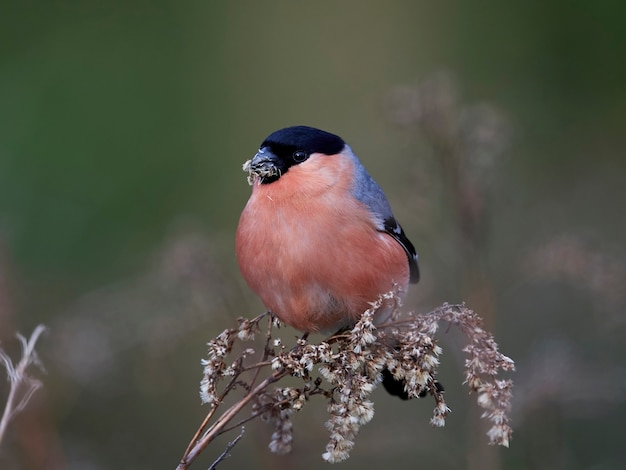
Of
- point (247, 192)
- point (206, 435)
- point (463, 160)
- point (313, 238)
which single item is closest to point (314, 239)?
point (313, 238)

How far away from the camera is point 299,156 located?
134 inches

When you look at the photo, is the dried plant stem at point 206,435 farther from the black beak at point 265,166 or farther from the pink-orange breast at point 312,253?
the black beak at point 265,166

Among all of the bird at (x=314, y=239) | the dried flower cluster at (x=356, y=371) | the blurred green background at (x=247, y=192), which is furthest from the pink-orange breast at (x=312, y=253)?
the dried flower cluster at (x=356, y=371)

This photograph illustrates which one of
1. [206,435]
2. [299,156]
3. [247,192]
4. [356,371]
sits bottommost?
[247,192]

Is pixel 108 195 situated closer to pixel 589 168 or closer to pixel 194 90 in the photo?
pixel 194 90

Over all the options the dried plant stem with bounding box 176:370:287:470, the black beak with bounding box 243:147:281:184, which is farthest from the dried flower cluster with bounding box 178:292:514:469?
the black beak with bounding box 243:147:281:184

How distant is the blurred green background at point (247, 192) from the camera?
10.1 feet

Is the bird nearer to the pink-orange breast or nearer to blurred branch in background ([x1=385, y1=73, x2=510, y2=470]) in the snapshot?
the pink-orange breast

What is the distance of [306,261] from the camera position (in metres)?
3.05

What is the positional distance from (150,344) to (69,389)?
0.71 meters

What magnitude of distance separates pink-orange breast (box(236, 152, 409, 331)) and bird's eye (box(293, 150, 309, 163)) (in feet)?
0.15

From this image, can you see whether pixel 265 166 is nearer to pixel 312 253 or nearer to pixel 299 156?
pixel 299 156

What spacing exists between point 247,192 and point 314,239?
4.35 metres

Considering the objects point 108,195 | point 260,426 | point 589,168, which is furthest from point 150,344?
point 589,168
